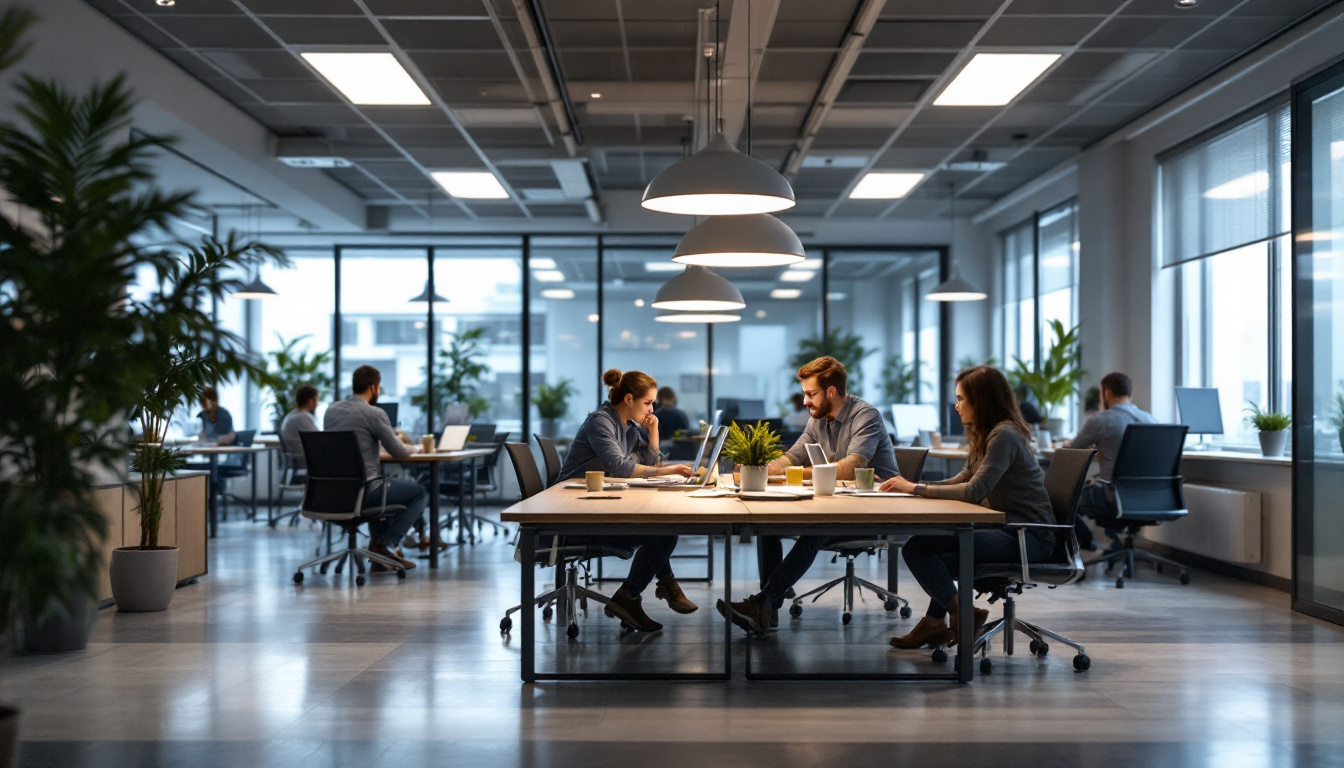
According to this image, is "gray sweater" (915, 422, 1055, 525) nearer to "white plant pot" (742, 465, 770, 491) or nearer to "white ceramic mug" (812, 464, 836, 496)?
"white ceramic mug" (812, 464, 836, 496)

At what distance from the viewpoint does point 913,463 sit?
19.9 ft

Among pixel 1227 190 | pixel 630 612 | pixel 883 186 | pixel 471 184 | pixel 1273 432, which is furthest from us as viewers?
pixel 883 186

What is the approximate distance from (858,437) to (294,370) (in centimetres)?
927

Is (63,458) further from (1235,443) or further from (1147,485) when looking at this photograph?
(1235,443)

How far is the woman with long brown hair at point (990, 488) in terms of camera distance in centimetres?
463

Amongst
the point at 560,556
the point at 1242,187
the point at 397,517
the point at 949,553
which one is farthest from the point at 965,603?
the point at 1242,187

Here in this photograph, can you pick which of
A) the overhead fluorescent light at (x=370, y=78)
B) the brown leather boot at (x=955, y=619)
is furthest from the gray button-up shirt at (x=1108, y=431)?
the overhead fluorescent light at (x=370, y=78)

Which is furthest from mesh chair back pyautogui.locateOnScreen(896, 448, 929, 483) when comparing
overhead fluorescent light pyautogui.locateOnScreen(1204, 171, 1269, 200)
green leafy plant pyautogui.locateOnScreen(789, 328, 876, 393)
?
green leafy plant pyautogui.locateOnScreen(789, 328, 876, 393)

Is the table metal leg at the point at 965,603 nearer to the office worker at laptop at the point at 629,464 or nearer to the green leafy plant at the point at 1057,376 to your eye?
the office worker at laptop at the point at 629,464

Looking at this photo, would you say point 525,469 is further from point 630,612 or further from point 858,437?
point 858,437

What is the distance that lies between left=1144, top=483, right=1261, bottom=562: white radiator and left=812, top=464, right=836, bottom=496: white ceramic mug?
379cm

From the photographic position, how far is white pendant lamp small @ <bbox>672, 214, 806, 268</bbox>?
5406 mm

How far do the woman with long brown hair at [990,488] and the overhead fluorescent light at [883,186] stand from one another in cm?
596

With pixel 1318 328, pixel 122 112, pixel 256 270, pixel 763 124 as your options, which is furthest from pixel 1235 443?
pixel 256 270
